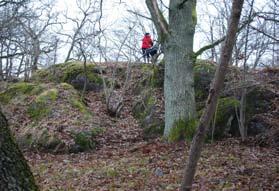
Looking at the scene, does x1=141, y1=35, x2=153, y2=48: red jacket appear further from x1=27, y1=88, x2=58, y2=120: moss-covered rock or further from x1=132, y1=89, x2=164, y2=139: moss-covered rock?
x1=27, y1=88, x2=58, y2=120: moss-covered rock

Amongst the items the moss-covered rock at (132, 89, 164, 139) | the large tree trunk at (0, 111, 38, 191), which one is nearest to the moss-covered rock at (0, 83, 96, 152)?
the moss-covered rock at (132, 89, 164, 139)

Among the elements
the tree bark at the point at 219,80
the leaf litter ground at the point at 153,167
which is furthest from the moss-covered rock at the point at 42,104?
the tree bark at the point at 219,80

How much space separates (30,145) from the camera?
11.3m

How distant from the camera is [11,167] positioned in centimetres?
244

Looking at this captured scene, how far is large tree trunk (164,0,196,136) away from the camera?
9.93 metres

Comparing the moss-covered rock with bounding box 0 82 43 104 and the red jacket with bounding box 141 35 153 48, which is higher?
the red jacket with bounding box 141 35 153 48

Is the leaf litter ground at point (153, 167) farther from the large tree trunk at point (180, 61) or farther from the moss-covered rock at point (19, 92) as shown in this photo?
the moss-covered rock at point (19, 92)

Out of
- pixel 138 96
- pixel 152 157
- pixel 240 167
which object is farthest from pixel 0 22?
pixel 240 167

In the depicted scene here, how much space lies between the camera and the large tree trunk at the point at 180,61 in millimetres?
9930

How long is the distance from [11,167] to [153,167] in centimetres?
577

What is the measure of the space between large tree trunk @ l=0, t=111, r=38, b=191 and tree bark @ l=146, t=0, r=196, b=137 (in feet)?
24.9

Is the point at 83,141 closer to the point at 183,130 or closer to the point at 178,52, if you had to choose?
the point at 183,130

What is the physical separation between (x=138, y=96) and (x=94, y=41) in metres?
4.73

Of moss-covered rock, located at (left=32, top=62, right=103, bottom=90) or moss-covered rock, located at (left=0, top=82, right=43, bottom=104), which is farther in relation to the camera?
moss-covered rock, located at (left=32, top=62, right=103, bottom=90)
